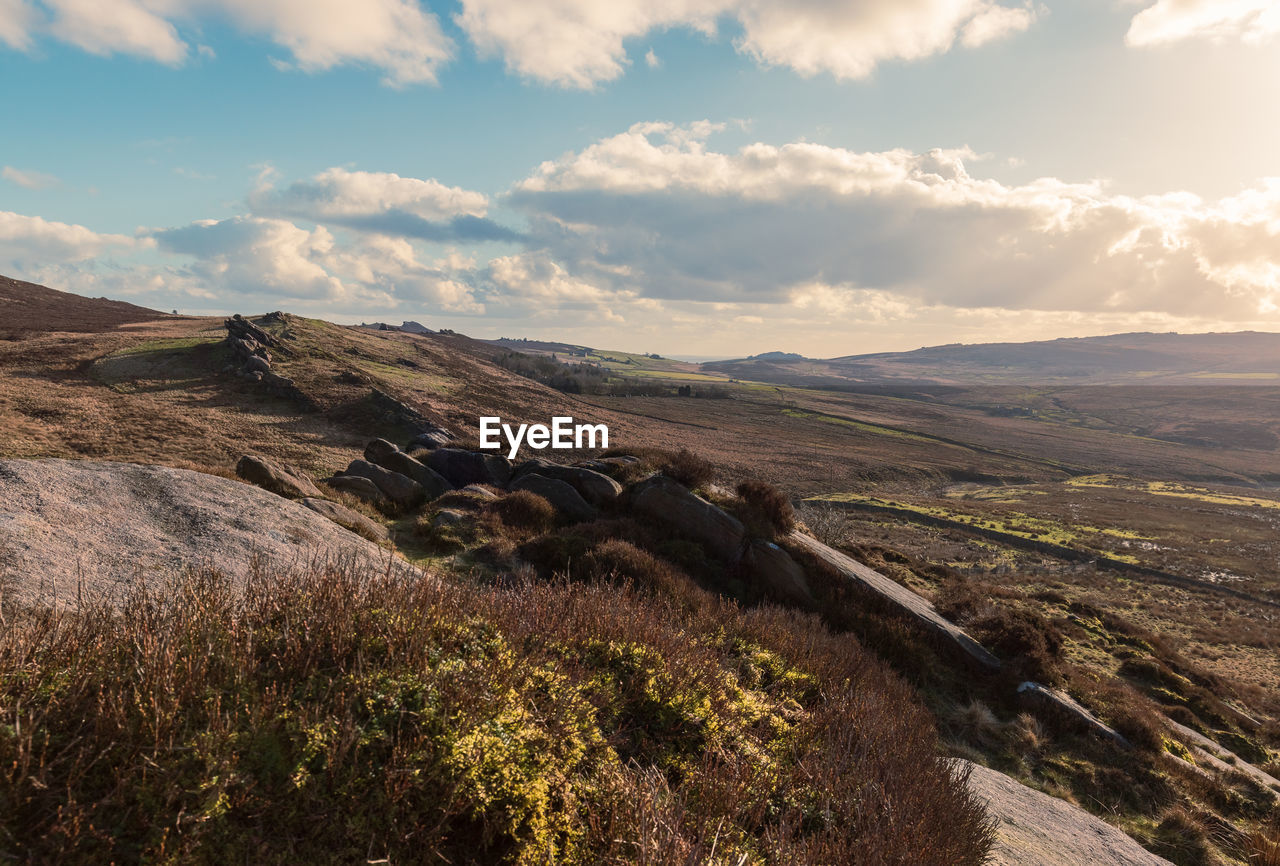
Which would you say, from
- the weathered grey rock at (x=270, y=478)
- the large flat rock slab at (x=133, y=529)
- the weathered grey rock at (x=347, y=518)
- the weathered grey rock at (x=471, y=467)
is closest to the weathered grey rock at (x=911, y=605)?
the large flat rock slab at (x=133, y=529)

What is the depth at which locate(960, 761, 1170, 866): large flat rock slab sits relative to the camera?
7074mm

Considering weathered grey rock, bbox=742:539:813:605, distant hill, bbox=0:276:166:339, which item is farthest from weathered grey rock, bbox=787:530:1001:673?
distant hill, bbox=0:276:166:339

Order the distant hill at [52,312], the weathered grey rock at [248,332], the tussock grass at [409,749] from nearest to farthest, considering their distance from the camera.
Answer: the tussock grass at [409,749] → the weathered grey rock at [248,332] → the distant hill at [52,312]

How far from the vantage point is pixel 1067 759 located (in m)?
11.6

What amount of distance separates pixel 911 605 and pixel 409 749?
15.2 m

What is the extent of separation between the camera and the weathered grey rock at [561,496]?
63.6 ft

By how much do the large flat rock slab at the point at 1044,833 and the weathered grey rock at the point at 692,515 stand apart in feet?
26.8

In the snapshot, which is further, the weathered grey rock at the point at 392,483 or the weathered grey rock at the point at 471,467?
the weathered grey rock at the point at 471,467

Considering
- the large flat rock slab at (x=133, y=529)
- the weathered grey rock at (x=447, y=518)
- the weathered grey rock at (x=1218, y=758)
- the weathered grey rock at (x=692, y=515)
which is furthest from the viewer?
the weathered grey rock at (x=447, y=518)

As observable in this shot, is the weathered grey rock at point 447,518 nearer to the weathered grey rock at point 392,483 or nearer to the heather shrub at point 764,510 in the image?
the weathered grey rock at point 392,483

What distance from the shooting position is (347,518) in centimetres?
1594

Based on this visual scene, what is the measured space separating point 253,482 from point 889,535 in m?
44.7

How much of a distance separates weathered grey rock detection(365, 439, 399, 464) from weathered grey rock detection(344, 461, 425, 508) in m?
2.73

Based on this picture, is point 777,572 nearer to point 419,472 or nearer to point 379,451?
point 419,472
